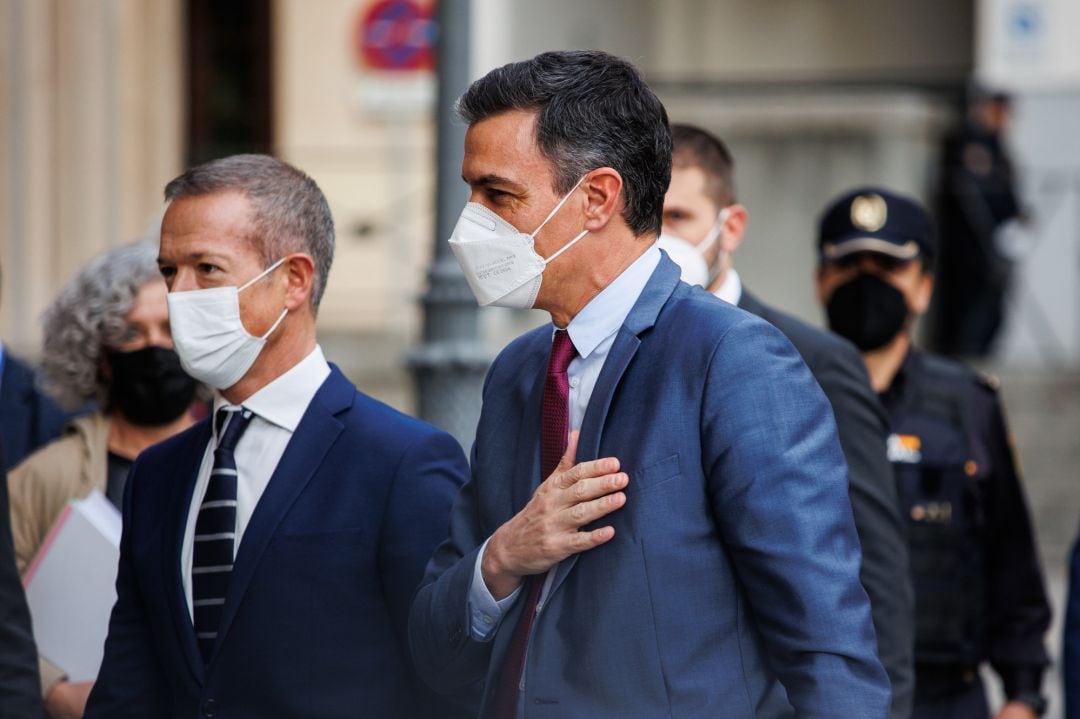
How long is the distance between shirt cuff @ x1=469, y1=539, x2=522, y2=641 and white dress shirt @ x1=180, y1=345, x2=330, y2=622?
62cm

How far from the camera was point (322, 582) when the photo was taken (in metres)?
2.95

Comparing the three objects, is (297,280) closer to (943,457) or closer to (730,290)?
(730,290)

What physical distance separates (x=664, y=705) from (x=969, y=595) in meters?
2.26

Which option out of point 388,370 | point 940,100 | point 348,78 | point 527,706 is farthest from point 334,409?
point 348,78

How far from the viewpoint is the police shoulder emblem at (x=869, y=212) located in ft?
15.0

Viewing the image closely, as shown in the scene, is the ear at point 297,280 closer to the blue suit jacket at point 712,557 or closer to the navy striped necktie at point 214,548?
the navy striped necktie at point 214,548

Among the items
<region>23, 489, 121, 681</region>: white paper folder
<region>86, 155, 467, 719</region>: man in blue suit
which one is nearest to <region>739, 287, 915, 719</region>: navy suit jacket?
<region>86, 155, 467, 719</region>: man in blue suit

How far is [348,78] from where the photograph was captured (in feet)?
46.3

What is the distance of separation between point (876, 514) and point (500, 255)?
139cm

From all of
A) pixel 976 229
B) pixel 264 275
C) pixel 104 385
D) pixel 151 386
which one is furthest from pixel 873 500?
pixel 976 229

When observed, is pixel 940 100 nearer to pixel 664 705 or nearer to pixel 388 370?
pixel 388 370

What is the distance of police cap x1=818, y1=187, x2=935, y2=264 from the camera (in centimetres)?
460

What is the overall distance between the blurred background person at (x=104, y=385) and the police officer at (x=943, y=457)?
1845mm

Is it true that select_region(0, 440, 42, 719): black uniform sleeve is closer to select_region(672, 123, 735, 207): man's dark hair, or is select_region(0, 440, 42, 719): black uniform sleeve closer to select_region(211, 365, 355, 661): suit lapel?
select_region(211, 365, 355, 661): suit lapel
